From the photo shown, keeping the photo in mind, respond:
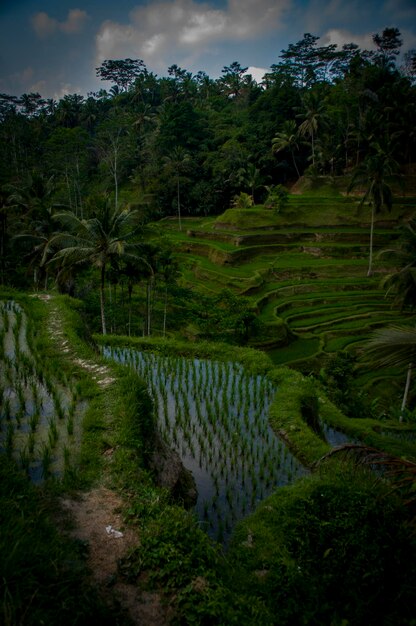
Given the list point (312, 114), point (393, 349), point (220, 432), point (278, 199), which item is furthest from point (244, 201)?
point (393, 349)

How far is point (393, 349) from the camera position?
3.60 m

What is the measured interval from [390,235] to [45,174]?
40.9 metres

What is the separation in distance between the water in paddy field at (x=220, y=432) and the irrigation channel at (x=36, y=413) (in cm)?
218

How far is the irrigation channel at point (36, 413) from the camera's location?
17.7 feet

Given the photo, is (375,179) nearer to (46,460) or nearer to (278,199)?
(278,199)

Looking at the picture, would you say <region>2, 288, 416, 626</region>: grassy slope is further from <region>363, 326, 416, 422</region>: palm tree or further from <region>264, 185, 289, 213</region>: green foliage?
<region>264, 185, 289, 213</region>: green foliage

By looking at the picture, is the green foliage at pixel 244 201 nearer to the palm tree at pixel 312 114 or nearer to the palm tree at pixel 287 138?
the palm tree at pixel 287 138

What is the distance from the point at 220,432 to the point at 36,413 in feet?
13.0

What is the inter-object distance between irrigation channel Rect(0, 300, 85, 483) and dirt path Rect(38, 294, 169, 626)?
2.09 feet

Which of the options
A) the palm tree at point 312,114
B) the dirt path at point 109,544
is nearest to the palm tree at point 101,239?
the dirt path at point 109,544

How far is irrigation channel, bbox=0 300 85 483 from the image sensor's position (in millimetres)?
5391

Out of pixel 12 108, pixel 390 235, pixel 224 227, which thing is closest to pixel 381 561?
pixel 390 235

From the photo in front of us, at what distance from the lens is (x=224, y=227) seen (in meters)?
39.5

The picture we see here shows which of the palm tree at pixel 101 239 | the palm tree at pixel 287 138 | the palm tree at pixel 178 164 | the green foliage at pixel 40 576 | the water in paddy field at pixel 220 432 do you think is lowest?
the water in paddy field at pixel 220 432
